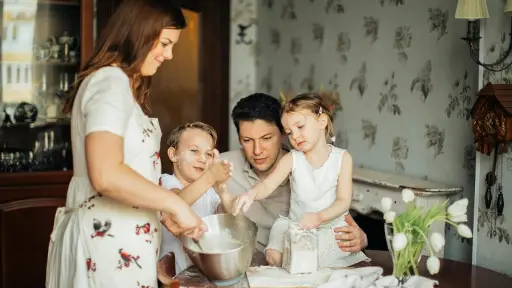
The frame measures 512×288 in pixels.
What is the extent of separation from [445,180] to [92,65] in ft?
4.89

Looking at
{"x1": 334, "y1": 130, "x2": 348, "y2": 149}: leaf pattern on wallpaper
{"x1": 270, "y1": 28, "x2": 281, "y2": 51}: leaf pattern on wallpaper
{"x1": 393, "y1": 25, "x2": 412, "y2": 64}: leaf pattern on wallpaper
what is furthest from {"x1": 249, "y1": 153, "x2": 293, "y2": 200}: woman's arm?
{"x1": 270, "y1": 28, "x2": 281, "y2": 51}: leaf pattern on wallpaper

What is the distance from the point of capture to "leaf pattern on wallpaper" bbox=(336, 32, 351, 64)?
3353 mm

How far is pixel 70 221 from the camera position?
5.65ft

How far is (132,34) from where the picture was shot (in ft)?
5.39

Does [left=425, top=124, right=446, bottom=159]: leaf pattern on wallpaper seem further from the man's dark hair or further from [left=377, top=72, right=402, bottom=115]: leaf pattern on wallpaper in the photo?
the man's dark hair

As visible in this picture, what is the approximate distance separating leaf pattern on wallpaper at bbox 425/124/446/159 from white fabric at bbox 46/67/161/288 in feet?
4.29

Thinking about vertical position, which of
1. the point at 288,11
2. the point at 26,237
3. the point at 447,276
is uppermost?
the point at 288,11

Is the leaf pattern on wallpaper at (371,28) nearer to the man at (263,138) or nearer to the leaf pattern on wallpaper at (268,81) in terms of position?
the man at (263,138)

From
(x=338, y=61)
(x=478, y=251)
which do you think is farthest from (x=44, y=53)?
(x=478, y=251)

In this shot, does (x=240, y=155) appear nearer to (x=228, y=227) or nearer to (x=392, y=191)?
(x=392, y=191)

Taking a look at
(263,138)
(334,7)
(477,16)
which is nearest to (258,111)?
(263,138)

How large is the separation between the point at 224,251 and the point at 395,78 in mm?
1536

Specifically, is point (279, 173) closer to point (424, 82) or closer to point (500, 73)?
point (500, 73)

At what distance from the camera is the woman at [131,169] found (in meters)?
1.59
